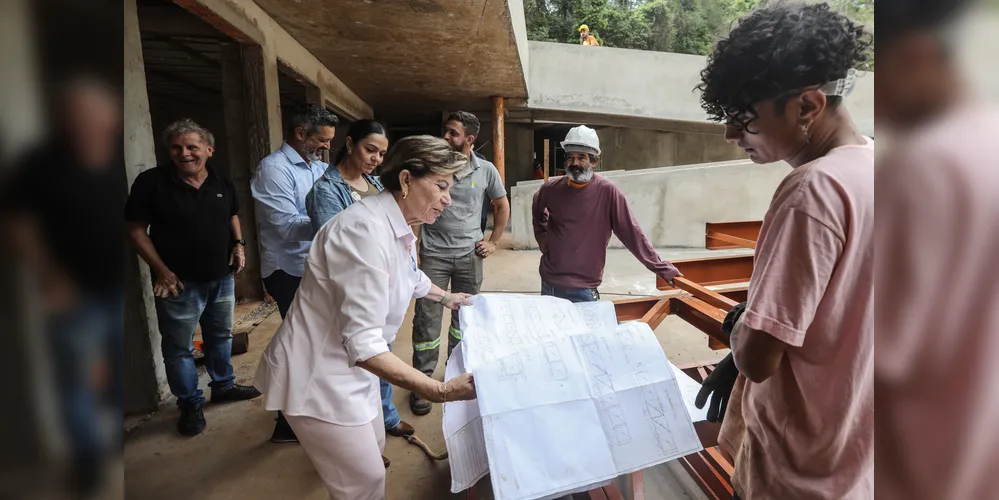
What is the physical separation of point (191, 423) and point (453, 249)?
65.0 inches

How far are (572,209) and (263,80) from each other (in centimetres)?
311

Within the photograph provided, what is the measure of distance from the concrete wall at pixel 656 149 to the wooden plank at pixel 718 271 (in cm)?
1253

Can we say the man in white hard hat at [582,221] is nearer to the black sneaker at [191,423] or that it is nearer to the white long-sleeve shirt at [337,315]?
the white long-sleeve shirt at [337,315]

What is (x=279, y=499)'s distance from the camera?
1.96 metres

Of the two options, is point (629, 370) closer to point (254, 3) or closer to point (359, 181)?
point (359, 181)

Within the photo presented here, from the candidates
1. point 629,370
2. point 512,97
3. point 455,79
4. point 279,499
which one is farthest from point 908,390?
point 512,97

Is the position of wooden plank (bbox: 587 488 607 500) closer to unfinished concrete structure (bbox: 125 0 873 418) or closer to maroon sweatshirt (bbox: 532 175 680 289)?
unfinished concrete structure (bbox: 125 0 873 418)

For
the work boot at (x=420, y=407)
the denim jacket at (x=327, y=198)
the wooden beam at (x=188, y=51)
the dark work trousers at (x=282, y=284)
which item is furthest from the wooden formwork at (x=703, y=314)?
the wooden beam at (x=188, y=51)

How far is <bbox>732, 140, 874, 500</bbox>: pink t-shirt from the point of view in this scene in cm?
67

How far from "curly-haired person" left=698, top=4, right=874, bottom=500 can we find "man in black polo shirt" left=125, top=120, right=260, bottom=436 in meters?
2.41

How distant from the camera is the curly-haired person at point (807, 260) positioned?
0.68 meters

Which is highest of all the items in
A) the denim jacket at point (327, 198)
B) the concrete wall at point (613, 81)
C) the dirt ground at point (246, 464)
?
the concrete wall at point (613, 81)

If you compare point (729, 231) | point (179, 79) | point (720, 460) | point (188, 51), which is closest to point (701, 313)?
point (720, 460)

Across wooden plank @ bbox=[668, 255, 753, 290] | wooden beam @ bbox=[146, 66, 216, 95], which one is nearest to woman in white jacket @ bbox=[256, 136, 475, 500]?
wooden plank @ bbox=[668, 255, 753, 290]
